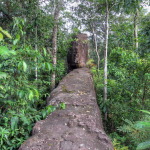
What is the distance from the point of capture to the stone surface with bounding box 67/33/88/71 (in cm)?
914

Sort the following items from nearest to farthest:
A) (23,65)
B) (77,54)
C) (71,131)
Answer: (23,65)
(71,131)
(77,54)

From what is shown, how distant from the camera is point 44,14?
6902 mm

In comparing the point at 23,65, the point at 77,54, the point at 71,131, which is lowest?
the point at 71,131

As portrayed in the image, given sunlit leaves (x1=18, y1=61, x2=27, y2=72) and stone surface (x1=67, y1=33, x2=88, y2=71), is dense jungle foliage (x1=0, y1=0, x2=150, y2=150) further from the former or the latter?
stone surface (x1=67, y1=33, x2=88, y2=71)

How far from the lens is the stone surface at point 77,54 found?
914 cm

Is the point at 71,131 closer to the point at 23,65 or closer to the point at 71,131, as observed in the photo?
the point at 71,131

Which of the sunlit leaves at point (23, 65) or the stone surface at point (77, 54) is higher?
the stone surface at point (77, 54)

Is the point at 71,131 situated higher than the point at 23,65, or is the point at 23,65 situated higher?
the point at 23,65

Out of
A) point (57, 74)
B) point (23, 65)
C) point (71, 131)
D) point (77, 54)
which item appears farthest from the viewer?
point (77, 54)

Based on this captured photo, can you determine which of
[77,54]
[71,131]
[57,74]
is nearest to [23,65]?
[71,131]

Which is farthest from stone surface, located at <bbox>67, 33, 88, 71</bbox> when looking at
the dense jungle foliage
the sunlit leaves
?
the sunlit leaves

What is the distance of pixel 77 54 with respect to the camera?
9109 millimetres

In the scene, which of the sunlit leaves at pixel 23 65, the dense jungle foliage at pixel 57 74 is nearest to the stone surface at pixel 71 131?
the dense jungle foliage at pixel 57 74

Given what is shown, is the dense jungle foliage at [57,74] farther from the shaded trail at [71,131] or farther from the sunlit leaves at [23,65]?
the shaded trail at [71,131]
